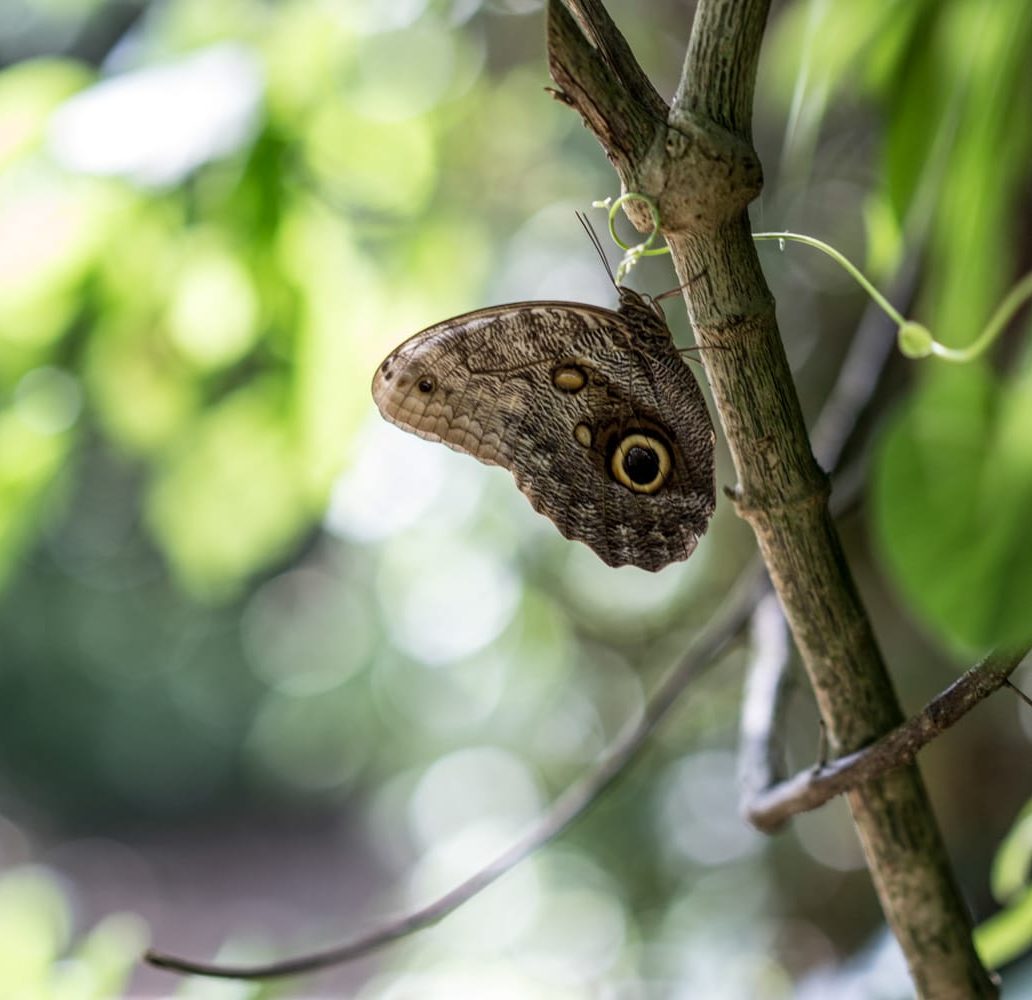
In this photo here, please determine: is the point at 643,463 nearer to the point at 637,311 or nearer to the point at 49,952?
the point at 637,311

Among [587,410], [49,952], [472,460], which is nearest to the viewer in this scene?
[587,410]

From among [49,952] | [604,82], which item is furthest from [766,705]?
[49,952]

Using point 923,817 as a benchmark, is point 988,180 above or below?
above

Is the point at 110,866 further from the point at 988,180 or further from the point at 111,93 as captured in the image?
the point at 988,180

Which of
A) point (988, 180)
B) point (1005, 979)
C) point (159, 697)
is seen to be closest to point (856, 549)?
point (1005, 979)

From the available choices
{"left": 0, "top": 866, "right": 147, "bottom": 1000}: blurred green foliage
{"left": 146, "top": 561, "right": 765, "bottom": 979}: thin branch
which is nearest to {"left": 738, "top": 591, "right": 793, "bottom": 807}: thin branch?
{"left": 146, "top": 561, "right": 765, "bottom": 979}: thin branch

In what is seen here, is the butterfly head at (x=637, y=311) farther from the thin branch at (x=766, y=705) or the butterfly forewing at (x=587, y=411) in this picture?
the thin branch at (x=766, y=705)
